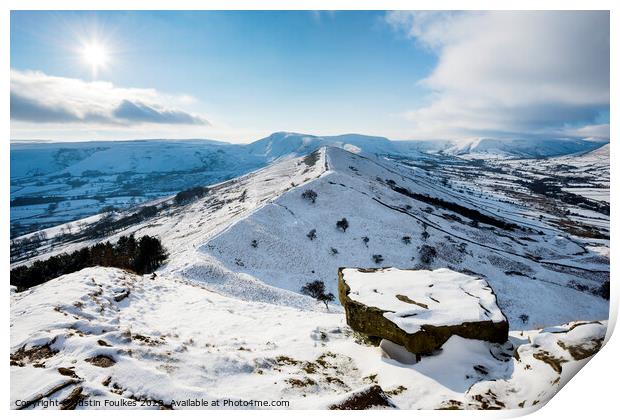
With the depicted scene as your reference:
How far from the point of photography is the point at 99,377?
6.79 m

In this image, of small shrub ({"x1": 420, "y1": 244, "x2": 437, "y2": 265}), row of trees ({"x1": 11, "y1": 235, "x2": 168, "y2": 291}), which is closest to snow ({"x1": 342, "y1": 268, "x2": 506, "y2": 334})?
row of trees ({"x1": 11, "y1": 235, "x2": 168, "y2": 291})

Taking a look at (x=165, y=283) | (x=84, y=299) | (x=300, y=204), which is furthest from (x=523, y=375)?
(x=300, y=204)

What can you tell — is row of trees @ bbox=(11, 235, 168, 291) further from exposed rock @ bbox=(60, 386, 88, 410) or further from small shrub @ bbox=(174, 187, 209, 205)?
small shrub @ bbox=(174, 187, 209, 205)

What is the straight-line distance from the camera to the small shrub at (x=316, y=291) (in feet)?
107

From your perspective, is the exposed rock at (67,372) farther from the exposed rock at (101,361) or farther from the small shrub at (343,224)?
the small shrub at (343,224)

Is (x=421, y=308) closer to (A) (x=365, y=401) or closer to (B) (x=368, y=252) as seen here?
(A) (x=365, y=401)

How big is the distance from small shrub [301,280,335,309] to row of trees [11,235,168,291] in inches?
737

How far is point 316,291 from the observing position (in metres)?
34.2

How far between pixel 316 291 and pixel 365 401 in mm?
27591

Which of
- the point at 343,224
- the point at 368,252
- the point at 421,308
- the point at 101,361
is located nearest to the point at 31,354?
the point at 101,361

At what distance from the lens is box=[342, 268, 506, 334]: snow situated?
920 cm

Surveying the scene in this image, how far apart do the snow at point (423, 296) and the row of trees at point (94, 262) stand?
28.4 metres
